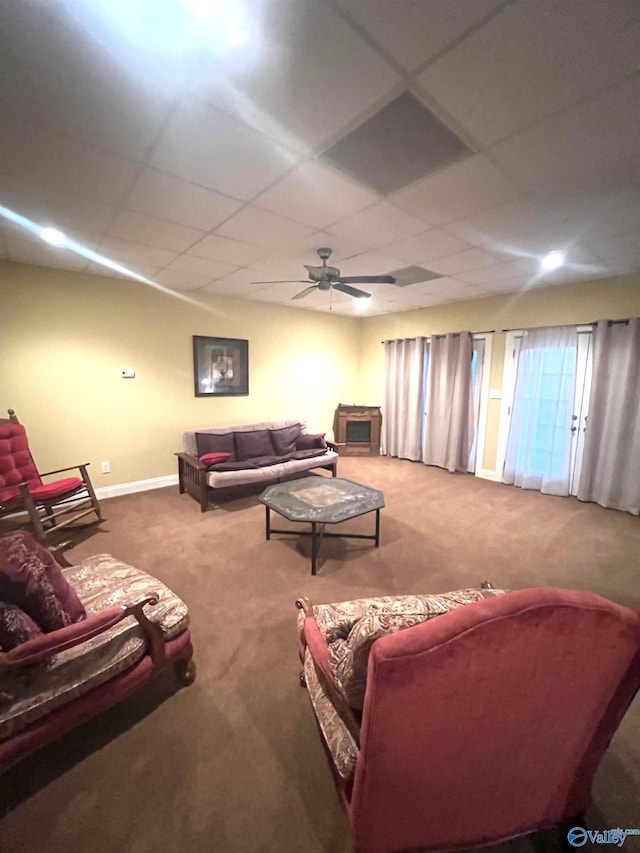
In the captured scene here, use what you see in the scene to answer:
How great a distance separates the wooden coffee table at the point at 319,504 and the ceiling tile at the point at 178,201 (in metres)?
2.20

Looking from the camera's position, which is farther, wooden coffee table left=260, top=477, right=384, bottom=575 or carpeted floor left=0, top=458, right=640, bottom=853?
wooden coffee table left=260, top=477, right=384, bottom=575

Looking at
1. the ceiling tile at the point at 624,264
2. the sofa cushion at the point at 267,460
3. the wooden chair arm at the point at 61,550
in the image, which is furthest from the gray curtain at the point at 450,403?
the wooden chair arm at the point at 61,550

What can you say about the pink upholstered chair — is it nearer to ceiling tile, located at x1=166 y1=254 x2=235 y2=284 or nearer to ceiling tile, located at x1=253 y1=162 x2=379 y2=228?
ceiling tile, located at x1=253 y1=162 x2=379 y2=228

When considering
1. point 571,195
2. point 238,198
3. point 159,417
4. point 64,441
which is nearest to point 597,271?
point 571,195

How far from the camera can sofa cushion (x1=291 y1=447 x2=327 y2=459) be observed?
4.54m

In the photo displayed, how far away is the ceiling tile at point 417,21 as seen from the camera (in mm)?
999

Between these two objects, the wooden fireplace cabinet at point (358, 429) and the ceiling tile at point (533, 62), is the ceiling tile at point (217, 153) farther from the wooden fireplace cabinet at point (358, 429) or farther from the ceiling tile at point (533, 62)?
the wooden fireplace cabinet at point (358, 429)

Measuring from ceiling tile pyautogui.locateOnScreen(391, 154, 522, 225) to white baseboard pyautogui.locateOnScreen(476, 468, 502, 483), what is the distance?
142 inches

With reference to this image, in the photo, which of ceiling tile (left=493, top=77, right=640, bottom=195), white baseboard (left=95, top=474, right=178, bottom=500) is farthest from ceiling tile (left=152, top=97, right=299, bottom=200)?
white baseboard (left=95, top=474, right=178, bottom=500)

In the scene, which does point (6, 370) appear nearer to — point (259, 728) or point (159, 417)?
point (159, 417)

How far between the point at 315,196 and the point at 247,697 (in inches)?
109

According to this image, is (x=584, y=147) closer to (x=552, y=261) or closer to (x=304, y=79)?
(x=304, y=79)

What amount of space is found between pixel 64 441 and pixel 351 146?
13.1 ft

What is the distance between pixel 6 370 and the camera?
11.1 feet
